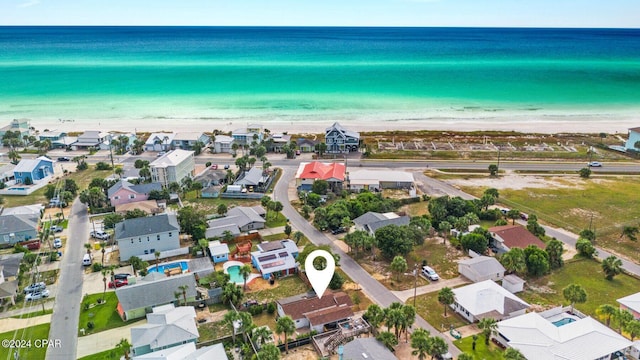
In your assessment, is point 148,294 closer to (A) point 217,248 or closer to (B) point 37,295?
(A) point 217,248

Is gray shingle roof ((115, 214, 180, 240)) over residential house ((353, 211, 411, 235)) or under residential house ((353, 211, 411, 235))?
over

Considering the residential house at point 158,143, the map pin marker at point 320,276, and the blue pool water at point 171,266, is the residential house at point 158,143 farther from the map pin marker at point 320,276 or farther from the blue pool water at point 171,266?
the map pin marker at point 320,276

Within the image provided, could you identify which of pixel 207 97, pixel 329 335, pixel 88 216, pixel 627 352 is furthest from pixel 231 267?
pixel 207 97

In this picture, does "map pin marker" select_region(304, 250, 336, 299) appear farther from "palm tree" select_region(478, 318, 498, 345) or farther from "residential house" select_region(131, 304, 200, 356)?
"palm tree" select_region(478, 318, 498, 345)

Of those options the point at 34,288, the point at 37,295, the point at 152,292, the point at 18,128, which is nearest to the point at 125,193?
the point at 34,288

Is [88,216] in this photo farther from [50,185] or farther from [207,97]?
[207,97]

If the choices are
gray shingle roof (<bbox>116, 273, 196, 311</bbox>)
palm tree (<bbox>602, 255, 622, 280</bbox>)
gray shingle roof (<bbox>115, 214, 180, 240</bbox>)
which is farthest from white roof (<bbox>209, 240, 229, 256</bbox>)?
palm tree (<bbox>602, 255, 622, 280</bbox>)

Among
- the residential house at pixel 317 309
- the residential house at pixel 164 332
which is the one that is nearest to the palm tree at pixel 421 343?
the residential house at pixel 317 309
